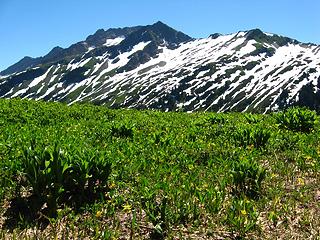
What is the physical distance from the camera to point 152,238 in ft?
20.9

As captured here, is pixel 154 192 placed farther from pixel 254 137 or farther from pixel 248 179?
pixel 254 137

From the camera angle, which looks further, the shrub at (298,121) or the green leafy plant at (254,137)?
the shrub at (298,121)

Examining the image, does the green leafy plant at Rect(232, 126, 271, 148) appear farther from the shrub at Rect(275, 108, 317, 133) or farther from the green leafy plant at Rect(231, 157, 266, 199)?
the green leafy plant at Rect(231, 157, 266, 199)

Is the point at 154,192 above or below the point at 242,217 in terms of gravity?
above

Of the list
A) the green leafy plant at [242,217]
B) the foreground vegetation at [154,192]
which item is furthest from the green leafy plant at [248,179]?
the green leafy plant at [242,217]

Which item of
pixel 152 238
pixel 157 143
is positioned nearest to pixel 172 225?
pixel 152 238

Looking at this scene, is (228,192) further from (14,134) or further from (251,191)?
(14,134)

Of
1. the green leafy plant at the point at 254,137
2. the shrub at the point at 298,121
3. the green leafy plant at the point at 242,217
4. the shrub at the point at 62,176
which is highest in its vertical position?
the shrub at the point at 298,121

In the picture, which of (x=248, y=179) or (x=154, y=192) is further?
(x=248, y=179)

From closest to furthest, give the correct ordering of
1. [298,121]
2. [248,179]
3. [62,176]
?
[62,176] < [248,179] < [298,121]

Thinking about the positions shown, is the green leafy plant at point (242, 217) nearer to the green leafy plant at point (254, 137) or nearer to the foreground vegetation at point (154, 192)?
the foreground vegetation at point (154, 192)

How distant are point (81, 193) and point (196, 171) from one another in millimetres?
3043

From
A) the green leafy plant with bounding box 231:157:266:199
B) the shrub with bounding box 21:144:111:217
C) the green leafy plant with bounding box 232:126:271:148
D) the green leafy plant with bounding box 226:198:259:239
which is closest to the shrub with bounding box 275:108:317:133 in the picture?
the green leafy plant with bounding box 232:126:271:148

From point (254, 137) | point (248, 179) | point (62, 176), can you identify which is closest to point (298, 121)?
point (254, 137)
